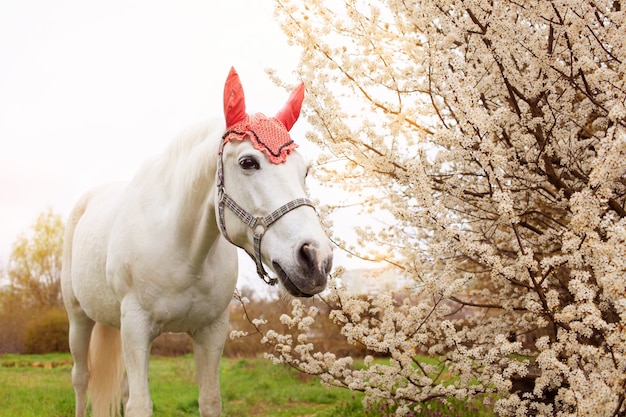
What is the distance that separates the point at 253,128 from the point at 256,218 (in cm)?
43

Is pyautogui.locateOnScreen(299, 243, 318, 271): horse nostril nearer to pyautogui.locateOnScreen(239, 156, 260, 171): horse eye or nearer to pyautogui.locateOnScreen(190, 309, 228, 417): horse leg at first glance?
pyautogui.locateOnScreen(239, 156, 260, 171): horse eye

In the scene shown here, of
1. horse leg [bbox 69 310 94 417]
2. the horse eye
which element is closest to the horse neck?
the horse eye

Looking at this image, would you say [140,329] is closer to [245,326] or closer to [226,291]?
[226,291]

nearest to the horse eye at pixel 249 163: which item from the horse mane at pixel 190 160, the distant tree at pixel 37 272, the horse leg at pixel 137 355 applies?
the horse mane at pixel 190 160

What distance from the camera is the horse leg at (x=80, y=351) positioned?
450 centimetres

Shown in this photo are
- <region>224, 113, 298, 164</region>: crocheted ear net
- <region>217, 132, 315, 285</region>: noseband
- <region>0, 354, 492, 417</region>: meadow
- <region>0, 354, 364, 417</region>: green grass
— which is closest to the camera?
<region>217, 132, 315, 285</region>: noseband

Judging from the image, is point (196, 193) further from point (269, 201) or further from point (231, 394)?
point (231, 394)

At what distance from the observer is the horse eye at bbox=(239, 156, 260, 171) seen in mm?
2428

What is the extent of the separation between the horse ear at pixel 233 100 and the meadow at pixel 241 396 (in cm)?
340

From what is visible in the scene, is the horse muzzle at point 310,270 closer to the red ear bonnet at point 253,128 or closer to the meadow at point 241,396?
the red ear bonnet at point 253,128

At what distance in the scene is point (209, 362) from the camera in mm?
3174

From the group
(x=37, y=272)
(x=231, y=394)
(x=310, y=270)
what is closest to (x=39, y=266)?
(x=37, y=272)

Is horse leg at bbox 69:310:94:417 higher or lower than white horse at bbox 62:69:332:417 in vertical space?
lower

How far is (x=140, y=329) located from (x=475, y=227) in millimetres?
2708
